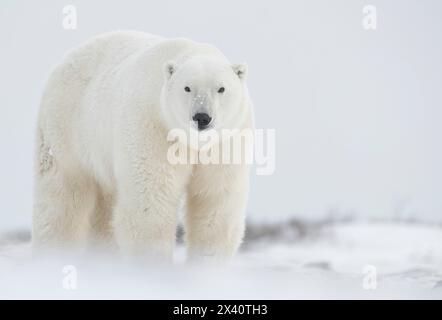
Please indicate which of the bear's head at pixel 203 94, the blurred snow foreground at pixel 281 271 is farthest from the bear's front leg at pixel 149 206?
the bear's head at pixel 203 94

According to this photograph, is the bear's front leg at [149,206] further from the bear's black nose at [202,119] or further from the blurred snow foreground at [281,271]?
the bear's black nose at [202,119]

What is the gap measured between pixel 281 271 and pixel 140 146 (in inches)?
51.1

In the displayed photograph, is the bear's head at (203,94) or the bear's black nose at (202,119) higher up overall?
the bear's head at (203,94)

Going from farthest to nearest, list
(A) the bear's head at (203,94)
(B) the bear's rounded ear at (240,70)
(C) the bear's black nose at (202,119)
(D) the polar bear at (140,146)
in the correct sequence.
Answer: (B) the bear's rounded ear at (240,70) → (D) the polar bear at (140,146) → (A) the bear's head at (203,94) → (C) the bear's black nose at (202,119)

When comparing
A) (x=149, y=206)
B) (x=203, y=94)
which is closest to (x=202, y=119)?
(x=203, y=94)

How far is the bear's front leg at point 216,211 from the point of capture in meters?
5.79

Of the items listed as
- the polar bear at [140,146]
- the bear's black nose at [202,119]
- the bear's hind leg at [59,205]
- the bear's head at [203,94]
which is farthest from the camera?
the bear's hind leg at [59,205]

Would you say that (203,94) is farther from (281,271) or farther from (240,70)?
(281,271)

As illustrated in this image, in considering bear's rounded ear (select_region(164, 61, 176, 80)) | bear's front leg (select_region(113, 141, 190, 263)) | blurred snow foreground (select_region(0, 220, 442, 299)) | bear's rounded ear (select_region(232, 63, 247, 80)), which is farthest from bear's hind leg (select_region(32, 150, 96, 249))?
bear's rounded ear (select_region(232, 63, 247, 80))

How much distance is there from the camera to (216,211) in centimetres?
589

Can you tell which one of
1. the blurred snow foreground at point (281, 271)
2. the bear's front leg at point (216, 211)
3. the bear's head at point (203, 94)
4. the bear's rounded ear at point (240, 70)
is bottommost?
the blurred snow foreground at point (281, 271)

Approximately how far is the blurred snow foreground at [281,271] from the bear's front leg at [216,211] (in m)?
0.15

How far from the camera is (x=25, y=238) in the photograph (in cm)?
809

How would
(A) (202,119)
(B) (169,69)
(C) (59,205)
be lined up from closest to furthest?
(A) (202,119) → (B) (169,69) → (C) (59,205)
